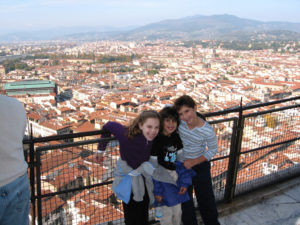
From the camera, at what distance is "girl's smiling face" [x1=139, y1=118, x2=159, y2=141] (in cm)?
133

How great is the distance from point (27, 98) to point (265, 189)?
3231 centimetres

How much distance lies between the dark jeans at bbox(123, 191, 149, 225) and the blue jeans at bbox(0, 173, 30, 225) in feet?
1.60

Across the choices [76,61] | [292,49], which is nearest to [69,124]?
[76,61]

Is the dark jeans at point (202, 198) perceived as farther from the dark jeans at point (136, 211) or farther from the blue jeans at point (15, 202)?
the blue jeans at point (15, 202)

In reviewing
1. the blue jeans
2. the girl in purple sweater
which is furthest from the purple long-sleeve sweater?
the blue jeans

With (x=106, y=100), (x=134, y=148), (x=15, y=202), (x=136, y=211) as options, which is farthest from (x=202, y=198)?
(x=106, y=100)

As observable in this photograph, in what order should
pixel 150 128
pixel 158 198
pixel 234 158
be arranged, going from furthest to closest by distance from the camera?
pixel 234 158, pixel 158 198, pixel 150 128

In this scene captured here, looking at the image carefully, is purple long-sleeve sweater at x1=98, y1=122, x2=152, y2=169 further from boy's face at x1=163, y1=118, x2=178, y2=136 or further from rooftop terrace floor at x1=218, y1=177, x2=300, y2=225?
rooftop terrace floor at x1=218, y1=177, x2=300, y2=225

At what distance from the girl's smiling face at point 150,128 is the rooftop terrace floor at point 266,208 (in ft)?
2.93

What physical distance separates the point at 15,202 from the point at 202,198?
94 centimetres

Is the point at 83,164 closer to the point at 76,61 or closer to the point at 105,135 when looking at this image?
the point at 105,135

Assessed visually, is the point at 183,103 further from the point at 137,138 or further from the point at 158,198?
the point at 158,198

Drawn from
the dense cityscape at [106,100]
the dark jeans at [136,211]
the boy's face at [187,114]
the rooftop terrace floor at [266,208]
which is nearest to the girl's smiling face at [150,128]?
the boy's face at [187,114]

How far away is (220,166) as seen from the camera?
2.16m
